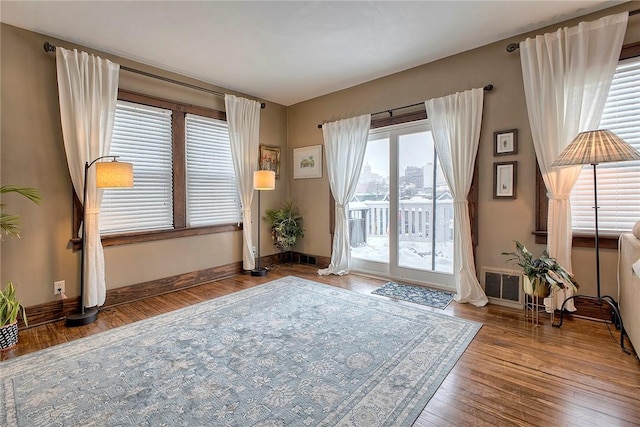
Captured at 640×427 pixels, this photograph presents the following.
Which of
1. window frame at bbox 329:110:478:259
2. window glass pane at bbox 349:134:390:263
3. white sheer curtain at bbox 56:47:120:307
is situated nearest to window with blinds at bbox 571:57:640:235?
window frame at bbox 329:110:478:259

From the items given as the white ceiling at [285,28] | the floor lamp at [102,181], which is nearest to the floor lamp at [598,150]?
the white ceiling at [285,28]

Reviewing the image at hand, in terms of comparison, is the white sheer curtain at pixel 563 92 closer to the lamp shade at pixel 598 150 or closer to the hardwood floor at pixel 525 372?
the lamp shade at pixel 598 150

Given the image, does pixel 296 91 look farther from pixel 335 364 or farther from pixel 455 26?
pixel 335 364

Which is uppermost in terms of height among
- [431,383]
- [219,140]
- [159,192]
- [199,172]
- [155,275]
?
[219,140]

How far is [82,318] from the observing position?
110 inches

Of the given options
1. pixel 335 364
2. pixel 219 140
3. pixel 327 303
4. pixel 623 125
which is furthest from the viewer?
pixel 219 140

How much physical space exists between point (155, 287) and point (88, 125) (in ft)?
6.37

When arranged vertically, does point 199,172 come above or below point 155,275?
above

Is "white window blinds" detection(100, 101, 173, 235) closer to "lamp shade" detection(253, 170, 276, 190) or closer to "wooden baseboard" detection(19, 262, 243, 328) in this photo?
"wooden baseboard" detection(19, 262, 243, 328)

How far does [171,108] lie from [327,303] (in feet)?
10.1

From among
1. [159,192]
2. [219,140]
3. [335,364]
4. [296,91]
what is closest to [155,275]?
[159,192]

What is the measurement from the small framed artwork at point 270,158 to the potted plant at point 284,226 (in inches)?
26.9

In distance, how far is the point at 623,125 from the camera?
2.61m

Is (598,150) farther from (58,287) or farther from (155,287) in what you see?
(58,287)
